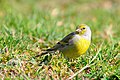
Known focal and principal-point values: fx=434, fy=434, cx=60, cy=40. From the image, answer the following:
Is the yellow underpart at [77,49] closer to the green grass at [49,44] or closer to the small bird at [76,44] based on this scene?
the small bird at [76,44]

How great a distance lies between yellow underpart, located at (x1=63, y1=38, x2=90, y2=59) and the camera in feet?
18.4

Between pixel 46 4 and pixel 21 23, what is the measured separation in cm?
392

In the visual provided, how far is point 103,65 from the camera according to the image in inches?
222

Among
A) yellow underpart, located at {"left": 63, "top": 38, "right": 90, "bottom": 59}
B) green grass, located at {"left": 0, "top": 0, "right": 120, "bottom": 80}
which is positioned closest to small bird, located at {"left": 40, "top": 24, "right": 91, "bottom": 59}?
yellow underpart, located at {"left": 63, "top": 38, "right": 90, "bottom": 59}

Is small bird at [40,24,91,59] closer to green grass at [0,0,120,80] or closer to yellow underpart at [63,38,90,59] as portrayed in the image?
yellow underpart at [63,38,90,59]

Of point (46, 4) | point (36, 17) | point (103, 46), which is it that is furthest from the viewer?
point (46, 4)

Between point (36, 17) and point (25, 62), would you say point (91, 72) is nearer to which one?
point (25, 62)

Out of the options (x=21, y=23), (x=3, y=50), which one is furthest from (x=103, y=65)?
(x=21, y=23)

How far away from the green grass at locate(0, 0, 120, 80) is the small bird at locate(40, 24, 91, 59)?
0.12 m

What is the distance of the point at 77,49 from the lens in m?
5.61

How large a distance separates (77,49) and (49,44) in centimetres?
125

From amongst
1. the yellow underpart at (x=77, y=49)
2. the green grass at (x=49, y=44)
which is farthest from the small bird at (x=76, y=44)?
the green grass at (x=49, y=44)

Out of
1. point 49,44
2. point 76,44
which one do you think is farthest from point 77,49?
point 49,44

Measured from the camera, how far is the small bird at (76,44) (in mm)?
5633
